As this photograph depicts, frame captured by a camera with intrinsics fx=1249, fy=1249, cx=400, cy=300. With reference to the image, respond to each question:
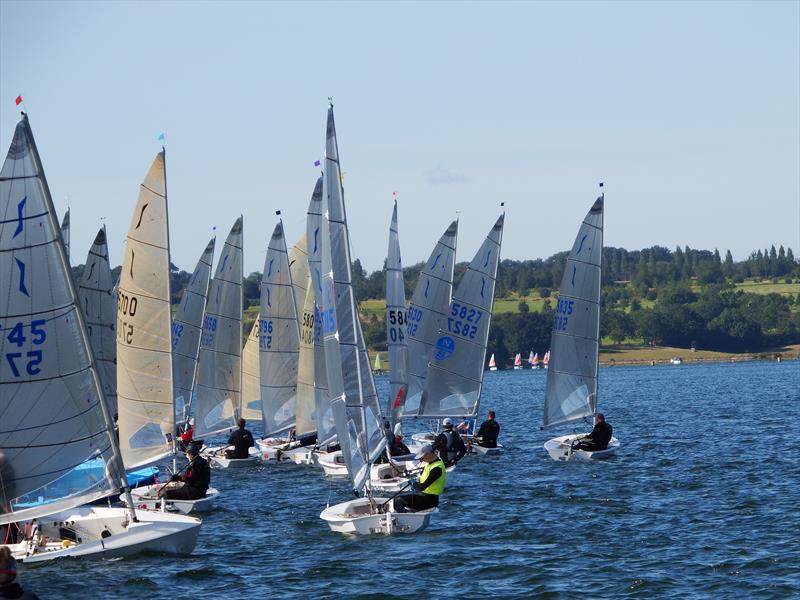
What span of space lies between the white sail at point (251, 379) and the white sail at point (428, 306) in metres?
5.53

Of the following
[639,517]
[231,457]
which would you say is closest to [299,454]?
[231,457]

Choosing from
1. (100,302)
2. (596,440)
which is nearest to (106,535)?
(100,302)

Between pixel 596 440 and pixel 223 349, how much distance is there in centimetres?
1332

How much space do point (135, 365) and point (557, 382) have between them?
1761 centimetres

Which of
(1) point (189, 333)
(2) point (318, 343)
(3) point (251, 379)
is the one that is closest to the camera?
(2) point (318, 343)

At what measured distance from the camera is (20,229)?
20.8 m

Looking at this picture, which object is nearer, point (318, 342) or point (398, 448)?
point (318, 342)

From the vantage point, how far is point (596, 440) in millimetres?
37781

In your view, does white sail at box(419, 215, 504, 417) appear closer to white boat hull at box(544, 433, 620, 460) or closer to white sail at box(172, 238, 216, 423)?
Answer: white boat hull at box(544, 433, 620, 460)

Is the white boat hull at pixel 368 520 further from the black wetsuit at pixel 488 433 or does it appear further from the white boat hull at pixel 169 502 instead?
the black wetsuit at pixel 488 433

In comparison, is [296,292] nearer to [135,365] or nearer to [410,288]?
[135,365]

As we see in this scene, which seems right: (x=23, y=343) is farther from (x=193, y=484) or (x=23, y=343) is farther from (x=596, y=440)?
(x=596, y=440)

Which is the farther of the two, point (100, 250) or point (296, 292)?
point (296, 292)

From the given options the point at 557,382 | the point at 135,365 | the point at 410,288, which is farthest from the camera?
the point at 410,288
